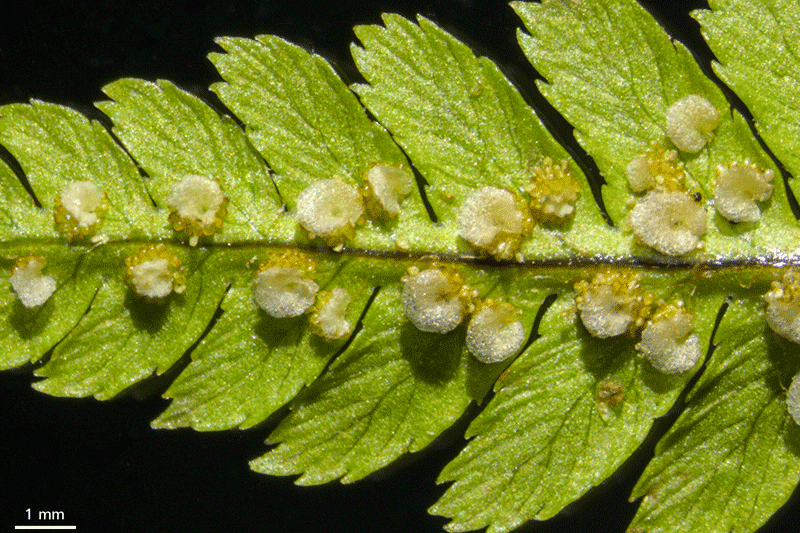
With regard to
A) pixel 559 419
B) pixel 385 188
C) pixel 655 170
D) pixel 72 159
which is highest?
pixel 72 159

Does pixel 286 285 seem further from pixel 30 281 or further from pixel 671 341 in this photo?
pixel 671 341

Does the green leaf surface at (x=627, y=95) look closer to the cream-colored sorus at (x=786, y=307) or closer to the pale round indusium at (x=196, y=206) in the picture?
the cream-colored sorus at (x=786, y=307)

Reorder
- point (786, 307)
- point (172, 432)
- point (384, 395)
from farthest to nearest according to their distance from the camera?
point (172, 432), point (384, 395), point (786, 307)

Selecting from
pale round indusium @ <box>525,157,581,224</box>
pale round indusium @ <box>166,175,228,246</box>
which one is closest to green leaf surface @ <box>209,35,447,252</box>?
pale round indusium @ <box>166,175,228,246</box>

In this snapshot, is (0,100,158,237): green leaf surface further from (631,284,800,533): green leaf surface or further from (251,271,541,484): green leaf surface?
(631,284,800,533): green leaf surface

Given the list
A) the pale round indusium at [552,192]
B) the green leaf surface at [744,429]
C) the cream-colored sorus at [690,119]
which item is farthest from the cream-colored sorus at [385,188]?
the green leaf surface at [744,429]

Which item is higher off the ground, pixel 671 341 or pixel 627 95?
pixel 627 95

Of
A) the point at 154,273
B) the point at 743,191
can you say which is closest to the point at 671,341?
the point at 743,191
